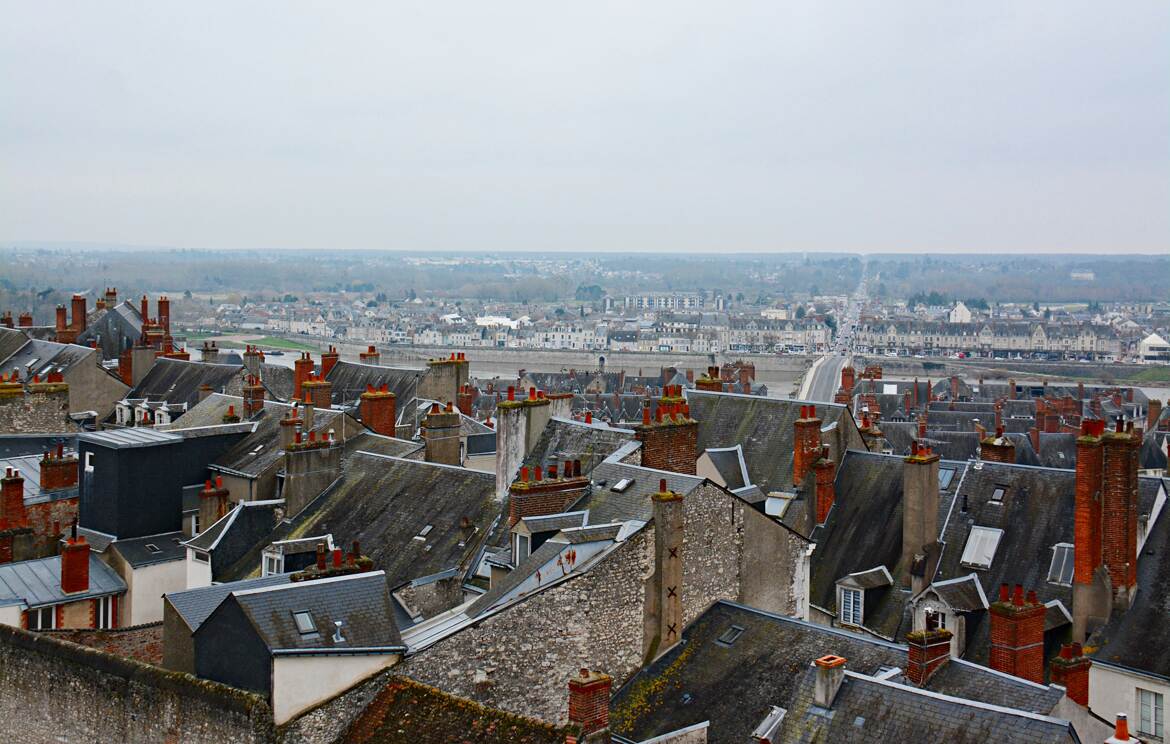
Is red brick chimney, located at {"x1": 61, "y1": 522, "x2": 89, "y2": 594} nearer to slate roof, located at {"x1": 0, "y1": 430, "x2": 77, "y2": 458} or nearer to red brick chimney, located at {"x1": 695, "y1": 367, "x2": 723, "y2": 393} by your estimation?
slate roof, located at {"x1": 0, "y1": 430, "x2": 77, "y2": 458}

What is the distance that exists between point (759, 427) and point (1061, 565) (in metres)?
9.31

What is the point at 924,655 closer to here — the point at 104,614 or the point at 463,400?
the point at 104,614

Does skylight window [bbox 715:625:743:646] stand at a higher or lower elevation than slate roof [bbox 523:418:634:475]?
lower

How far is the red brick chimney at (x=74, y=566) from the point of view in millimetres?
24750

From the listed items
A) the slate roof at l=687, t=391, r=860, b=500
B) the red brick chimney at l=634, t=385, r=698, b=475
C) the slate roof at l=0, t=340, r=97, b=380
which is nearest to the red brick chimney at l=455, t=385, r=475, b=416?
the slate roof at l=687, t=391, r=860, b=500

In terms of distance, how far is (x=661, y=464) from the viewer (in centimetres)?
2297

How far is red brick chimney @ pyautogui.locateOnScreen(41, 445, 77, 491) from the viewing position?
1165 inches

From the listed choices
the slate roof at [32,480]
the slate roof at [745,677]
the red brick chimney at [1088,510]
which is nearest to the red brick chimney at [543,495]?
the slate roof at [745,677]

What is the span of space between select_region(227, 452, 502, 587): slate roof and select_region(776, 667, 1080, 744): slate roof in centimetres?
860

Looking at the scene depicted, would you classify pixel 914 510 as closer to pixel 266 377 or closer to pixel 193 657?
pixel 193 657

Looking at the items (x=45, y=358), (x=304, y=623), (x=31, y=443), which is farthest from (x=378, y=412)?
(x=45, y=358)

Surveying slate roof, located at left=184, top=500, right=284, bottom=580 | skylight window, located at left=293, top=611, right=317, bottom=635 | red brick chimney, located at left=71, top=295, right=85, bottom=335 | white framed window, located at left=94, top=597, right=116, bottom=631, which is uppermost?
red brick chimney, located at left=71, top=295, right=85, bottom=335

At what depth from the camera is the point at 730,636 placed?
19.0 metres

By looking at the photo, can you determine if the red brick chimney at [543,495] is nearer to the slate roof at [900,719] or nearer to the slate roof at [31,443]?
the slate roof at [900,719]
